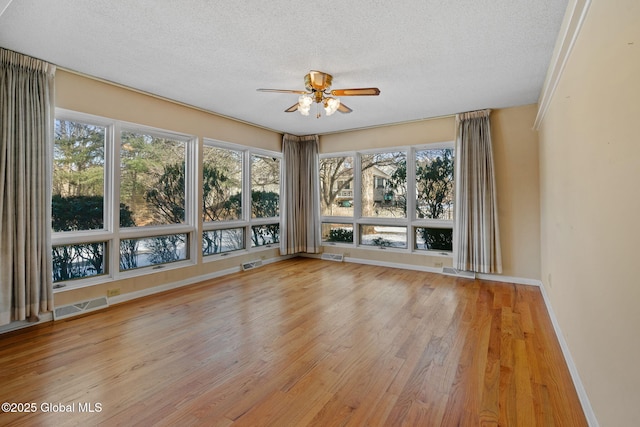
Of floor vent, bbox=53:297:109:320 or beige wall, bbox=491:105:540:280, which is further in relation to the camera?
beige wall, bbox=491:105:540:280

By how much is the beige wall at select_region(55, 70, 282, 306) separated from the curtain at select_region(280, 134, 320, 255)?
2.41ft

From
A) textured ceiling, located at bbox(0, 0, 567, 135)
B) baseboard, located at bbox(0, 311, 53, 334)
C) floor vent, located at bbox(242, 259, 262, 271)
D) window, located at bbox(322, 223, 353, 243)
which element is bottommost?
baseboard, located at bbox(0, 311, 53, 334)

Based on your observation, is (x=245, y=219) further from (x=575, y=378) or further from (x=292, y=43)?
(x=575, y=378)

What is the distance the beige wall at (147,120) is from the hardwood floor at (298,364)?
1.08 ft

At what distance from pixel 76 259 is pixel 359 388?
3446mm

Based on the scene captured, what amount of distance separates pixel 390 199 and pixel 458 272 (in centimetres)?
173

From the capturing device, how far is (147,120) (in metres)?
3.91

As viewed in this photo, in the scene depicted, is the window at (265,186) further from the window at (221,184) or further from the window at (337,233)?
the window at (337,233)

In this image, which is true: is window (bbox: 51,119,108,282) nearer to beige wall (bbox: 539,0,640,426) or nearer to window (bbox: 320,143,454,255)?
window (bbox: 320,143,454,255)

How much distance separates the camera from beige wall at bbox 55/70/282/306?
3.24 metres

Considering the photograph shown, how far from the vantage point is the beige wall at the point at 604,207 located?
118cm

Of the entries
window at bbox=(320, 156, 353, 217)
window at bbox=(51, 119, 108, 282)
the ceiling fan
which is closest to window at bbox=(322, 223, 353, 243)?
window at bbox=(320, 156, 353, 217)

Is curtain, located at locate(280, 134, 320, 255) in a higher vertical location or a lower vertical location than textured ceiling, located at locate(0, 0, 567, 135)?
lower

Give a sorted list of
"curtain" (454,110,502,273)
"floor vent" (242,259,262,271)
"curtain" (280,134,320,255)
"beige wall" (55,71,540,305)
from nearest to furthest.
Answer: "beige wall" (55,71,540,305)
"curtain" (454,110,502,273)
"floor vent" (242,259,262,271)
"curtain" (280,134,320,255)
